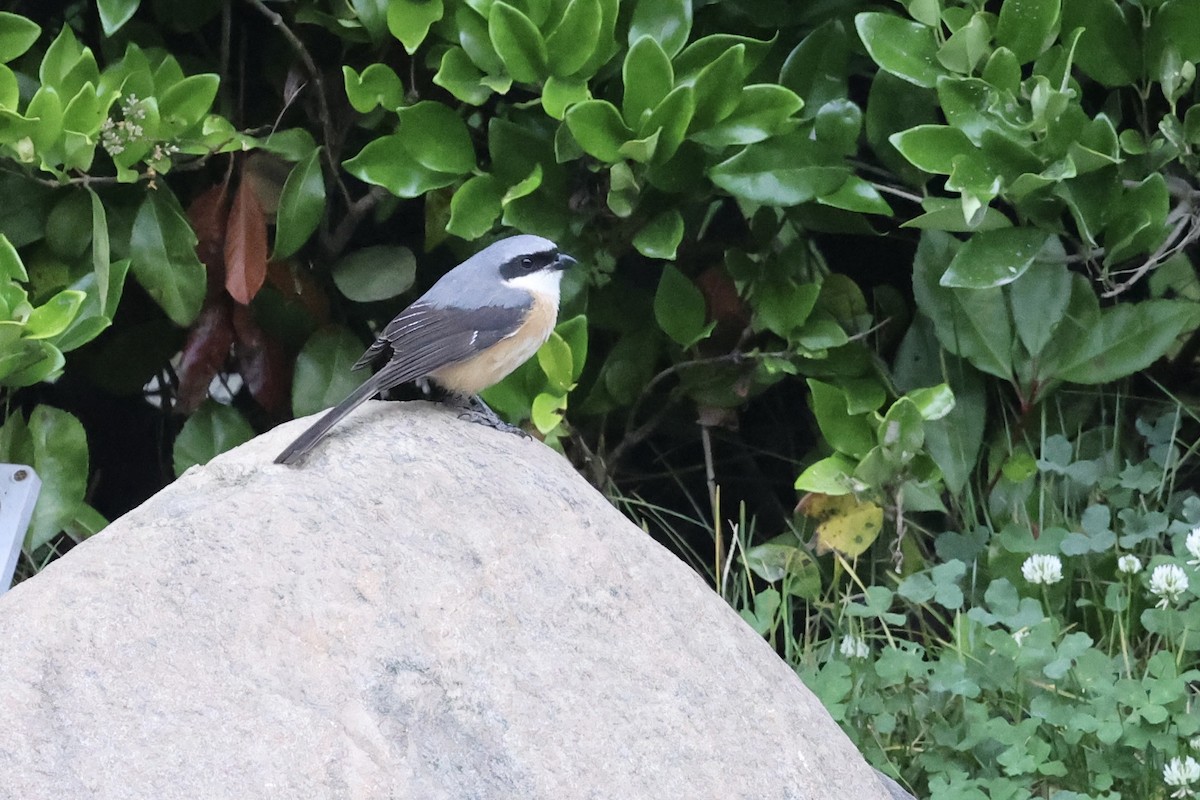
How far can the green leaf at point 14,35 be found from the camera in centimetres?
330

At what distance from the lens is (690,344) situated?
3.70m

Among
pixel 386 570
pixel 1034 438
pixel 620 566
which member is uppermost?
pixel 386 570

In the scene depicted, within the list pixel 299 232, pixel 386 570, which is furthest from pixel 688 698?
pixel 299 232

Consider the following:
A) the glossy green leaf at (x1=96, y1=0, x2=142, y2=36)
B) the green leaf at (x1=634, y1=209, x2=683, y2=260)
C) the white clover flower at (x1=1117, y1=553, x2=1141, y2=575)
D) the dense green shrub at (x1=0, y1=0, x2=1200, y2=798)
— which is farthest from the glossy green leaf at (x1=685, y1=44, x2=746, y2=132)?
the white clover flower at (x1=1117, y1=553, x2=1141, y2=575)

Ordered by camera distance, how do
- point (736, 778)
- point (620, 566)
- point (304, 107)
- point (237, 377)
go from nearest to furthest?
point (736, 778) → point (620, 566) → point (304, 107) → point (237, 377)

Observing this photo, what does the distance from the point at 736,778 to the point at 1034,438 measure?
78.3 inches

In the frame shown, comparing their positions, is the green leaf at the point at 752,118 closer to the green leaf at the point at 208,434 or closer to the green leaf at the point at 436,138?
the green leaf at the point at 436,138

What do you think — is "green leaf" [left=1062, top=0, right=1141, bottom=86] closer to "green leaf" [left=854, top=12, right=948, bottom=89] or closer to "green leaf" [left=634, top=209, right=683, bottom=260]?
"green leaf" [left=854, top=12, right=948, bottom=89]

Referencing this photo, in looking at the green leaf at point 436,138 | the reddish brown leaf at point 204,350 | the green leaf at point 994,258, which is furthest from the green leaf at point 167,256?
the green leaf at point 994,258

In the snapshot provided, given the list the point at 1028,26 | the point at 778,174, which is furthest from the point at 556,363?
the point at 1028,26

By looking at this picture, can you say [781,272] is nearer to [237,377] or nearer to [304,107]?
[304,107]

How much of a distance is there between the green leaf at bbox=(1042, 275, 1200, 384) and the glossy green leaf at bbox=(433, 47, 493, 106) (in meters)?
1.69

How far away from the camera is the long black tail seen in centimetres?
261

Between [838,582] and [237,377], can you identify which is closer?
[838,582]
